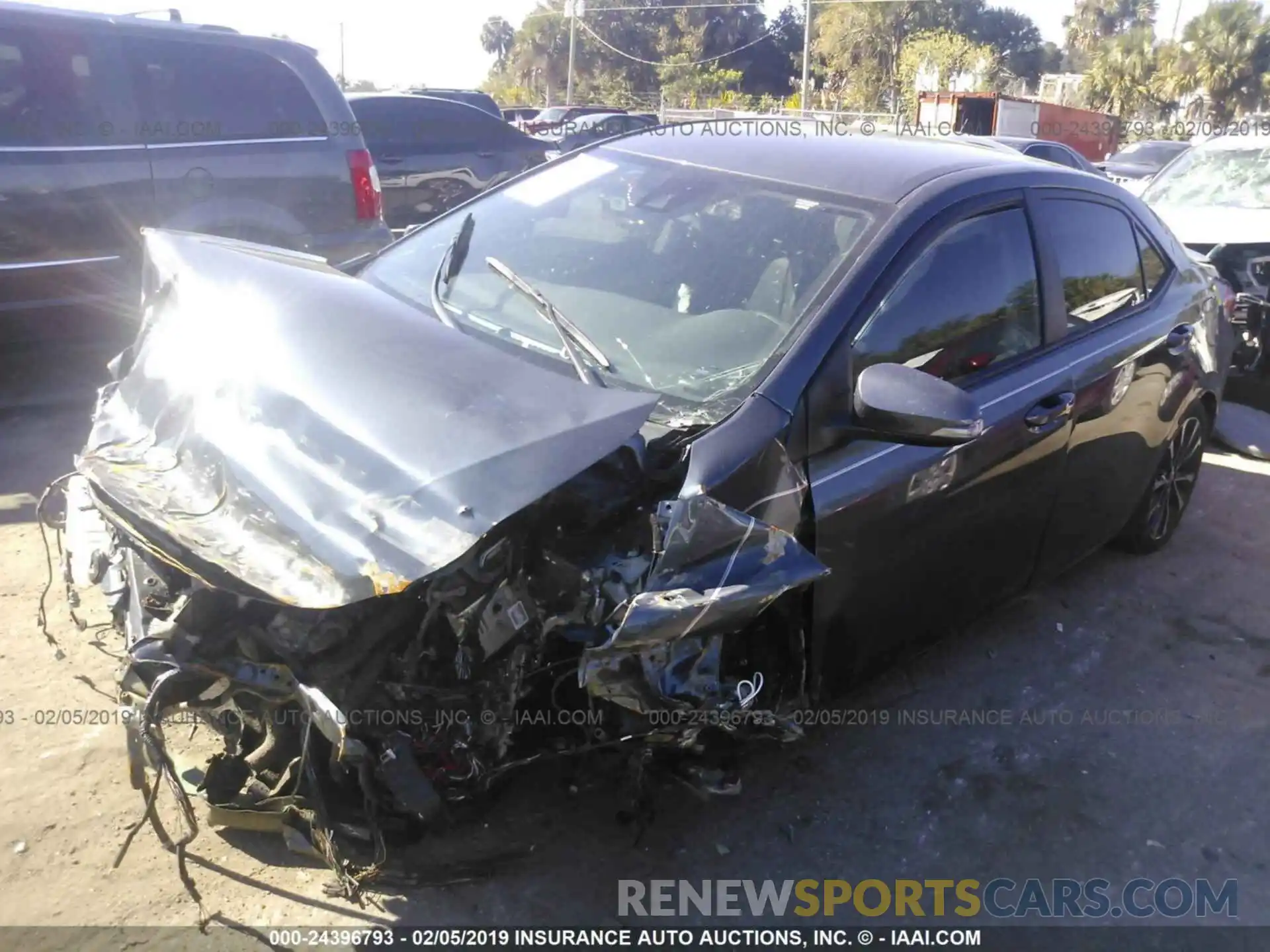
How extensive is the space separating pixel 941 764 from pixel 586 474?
1.66 metres

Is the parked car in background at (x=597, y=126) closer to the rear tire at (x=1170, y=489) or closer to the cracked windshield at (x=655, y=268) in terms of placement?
the rear tire at (x=1170, y=489)

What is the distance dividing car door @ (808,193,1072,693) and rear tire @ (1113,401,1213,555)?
1.22 meters

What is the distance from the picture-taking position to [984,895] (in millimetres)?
2754

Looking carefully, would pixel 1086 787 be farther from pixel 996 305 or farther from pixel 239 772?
pixel 239 772

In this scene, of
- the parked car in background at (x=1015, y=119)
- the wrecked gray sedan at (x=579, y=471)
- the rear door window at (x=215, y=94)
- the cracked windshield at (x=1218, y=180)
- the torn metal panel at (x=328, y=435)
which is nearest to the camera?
the torn metal panel at (x=328, y=435)

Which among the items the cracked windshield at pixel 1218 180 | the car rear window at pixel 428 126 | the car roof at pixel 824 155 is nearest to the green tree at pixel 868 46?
the car rear window at pixel 428 126

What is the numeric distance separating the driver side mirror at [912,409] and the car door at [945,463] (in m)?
0.07

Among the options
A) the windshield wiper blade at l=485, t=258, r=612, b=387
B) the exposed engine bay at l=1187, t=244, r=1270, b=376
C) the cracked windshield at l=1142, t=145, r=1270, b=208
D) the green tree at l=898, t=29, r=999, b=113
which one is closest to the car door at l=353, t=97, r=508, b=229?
the cracked windshield at l=1142, t=145, r=1270, b=208

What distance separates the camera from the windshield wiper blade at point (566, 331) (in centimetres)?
274

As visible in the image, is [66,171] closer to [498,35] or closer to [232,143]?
[232,143]

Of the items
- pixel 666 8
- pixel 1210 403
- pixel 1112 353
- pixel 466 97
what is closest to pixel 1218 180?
pixel 1210 403

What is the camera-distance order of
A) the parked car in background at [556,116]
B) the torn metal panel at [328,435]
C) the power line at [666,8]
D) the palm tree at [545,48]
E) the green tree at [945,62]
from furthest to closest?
the palm tree at [545,48], the power line at [666,8], the green tree at [945,62], the parked car in background at [556,116], the torn metal panel at [328,435]

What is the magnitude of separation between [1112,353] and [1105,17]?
226 ft

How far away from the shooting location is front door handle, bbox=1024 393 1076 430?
3227 millimetres
